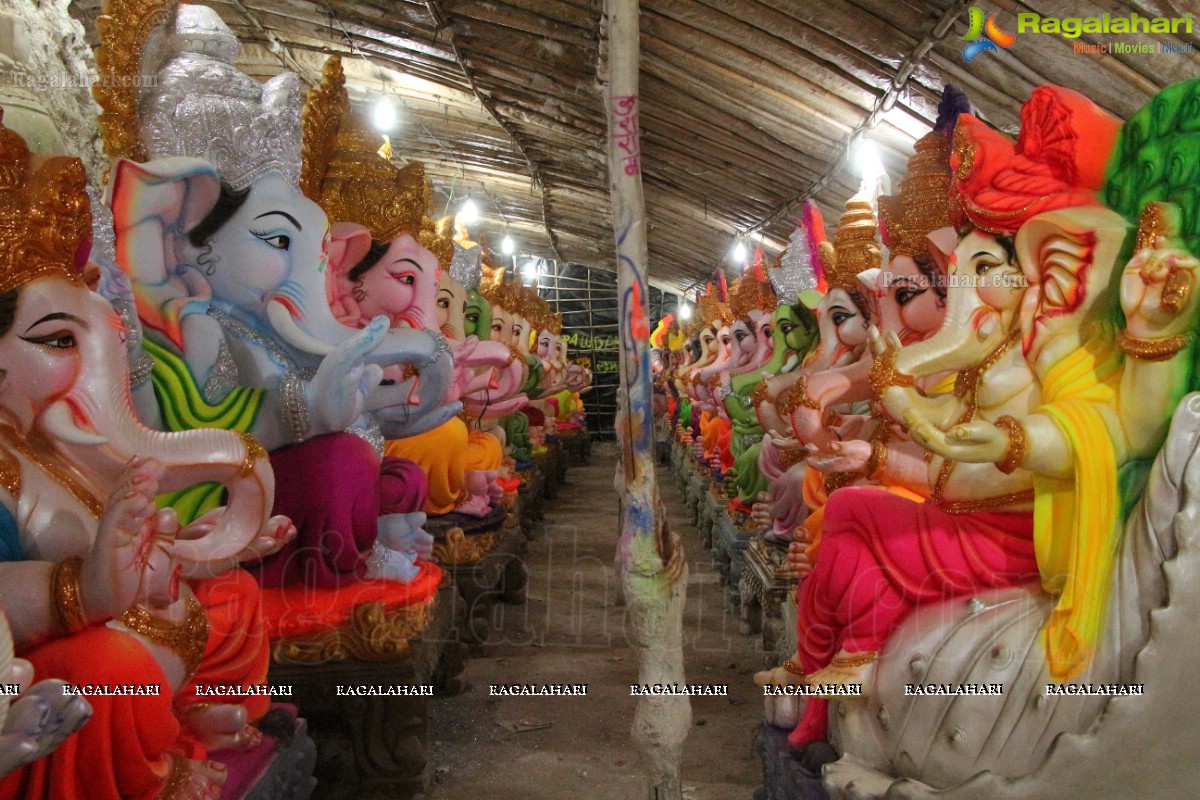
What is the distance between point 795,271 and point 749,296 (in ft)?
3.65

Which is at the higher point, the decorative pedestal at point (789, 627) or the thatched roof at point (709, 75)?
the thatched roof at point (709, 75)

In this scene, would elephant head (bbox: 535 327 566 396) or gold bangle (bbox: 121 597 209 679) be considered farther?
elephant head (bbox: 535 327 566 396)

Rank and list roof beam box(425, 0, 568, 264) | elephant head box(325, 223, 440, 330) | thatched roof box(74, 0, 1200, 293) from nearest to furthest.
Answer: elephant head box(325, 223, 440, 330)
thatched roof box(74, 0, 1200, 293)
roof beam box(425, 0, 568, 264)

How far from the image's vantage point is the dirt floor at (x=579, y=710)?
8.45 feet

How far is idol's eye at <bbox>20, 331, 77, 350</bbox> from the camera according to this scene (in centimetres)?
146

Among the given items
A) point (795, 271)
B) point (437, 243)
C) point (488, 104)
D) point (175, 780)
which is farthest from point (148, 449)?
point (488, 104)

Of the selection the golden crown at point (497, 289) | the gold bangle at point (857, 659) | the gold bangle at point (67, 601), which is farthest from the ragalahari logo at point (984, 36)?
the golden crown at point (497, 289)

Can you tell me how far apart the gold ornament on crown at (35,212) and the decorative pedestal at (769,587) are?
191 cm

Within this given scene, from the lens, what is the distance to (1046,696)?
5.06ft

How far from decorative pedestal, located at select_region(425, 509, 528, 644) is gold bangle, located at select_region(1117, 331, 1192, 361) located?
2325 mm

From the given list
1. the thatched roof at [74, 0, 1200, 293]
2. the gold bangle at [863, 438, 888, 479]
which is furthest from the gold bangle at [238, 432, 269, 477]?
the thatched roof at [74, 0, 1200, 293]

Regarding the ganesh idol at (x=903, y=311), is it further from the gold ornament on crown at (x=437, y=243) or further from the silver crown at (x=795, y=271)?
the gold ornament on crown at (x=437, y=243)

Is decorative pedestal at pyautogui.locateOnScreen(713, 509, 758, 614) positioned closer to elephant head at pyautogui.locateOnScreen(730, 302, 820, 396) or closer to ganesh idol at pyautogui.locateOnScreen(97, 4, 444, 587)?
elephant head at pyautogui.locateOnScreen(730, 302, 820, 396)

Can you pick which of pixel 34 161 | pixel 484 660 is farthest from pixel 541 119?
pixel 34 161
